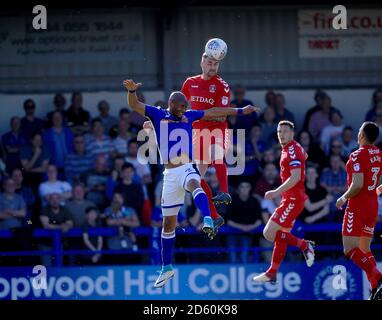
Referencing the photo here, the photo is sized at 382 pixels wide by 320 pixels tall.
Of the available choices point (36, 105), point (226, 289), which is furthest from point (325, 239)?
point (36, 105)

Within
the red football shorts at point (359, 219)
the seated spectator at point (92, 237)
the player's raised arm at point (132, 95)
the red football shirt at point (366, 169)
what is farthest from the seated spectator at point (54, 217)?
the red football shirt at point (366, 169)

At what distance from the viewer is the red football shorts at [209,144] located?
48.9ft

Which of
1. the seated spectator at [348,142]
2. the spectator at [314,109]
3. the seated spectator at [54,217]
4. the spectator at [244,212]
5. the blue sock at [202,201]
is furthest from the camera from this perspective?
the spectator at [314,109]

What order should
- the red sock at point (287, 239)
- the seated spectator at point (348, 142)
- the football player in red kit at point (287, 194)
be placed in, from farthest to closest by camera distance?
the seated spectator at point (348, 142), the red sock at point (287, 239), the football player in red kit at point (287, 194)

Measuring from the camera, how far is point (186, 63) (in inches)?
915

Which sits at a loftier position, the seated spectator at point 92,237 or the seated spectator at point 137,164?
Result: the seated spectator at point 137,164

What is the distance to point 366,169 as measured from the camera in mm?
14258

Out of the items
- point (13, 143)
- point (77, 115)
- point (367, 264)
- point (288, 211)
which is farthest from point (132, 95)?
point (77, 115)

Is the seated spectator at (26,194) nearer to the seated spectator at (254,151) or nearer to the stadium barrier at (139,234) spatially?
the stadium barrier at (139,234)

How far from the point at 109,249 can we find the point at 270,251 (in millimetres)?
2703

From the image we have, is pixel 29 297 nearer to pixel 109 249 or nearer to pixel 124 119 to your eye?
pixel 109 249

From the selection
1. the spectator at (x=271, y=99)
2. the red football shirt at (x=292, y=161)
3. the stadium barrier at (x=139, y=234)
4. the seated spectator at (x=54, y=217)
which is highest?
the spectator at (x=271, y=99)

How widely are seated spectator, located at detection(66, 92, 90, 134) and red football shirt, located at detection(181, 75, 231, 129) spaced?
21.6 feet

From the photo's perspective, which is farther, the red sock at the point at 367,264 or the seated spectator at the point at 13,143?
the seated spectator at the point at 13,143
